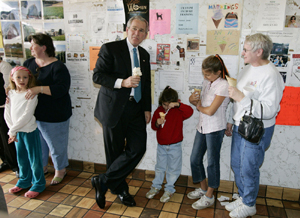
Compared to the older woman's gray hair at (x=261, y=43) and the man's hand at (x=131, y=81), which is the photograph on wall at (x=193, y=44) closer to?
the older woman's gray hair at (x=261, y=43)

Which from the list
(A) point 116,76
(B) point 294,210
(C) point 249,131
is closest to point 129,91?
(A) point 116,76

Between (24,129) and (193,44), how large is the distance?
1940mm

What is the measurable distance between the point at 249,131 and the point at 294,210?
3.73 ft

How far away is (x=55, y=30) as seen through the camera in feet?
9.28

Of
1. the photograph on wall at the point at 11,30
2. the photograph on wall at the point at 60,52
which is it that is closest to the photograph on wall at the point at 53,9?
the photograph on wall at the point at 60,52

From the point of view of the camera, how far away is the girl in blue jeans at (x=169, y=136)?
233cm

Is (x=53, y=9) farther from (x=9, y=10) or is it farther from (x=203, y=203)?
(x=203, y=203)

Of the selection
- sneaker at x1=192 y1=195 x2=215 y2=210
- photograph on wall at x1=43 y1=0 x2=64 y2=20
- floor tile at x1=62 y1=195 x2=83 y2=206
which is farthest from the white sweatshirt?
photograph on wall at x1=43 y1=0 x2=64 y2=20

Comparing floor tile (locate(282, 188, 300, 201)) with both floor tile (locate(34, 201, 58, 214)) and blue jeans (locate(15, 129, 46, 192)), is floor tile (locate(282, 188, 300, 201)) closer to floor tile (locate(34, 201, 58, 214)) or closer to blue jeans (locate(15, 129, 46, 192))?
floor tile (locate(34, 201, 58, 214))

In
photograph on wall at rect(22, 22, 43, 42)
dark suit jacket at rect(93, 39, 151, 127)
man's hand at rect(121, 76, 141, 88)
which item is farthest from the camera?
photograph on wall at rect(22, 22, 43, 42)

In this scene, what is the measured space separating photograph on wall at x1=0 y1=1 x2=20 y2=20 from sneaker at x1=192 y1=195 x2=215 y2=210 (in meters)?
3.04

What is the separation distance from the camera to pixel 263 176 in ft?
8.08

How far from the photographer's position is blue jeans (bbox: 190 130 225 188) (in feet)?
7.16

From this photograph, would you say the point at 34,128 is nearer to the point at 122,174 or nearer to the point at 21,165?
the point at 21,165
